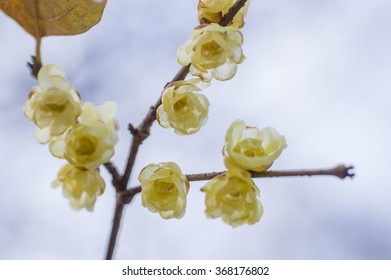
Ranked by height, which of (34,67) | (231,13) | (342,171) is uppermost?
(231,13)

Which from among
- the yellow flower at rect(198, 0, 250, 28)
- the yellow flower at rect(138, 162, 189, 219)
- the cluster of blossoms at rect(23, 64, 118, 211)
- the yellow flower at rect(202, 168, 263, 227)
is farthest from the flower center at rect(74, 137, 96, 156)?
the yellow flower at rect(198, 0, 250, 28)

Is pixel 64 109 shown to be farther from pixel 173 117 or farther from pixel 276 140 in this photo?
pixel 276 140

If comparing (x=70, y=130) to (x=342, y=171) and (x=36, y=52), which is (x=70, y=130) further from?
(x=342, y=171)

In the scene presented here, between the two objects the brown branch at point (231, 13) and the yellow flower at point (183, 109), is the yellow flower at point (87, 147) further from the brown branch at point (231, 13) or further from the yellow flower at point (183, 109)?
Answer: the brown branch at point (231, 13)

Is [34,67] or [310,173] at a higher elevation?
[34,67]

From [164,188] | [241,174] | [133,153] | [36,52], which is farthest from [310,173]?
[36,52]

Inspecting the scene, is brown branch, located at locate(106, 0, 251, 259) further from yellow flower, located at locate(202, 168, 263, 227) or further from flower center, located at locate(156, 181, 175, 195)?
yellow flower, located at locate(202, 168, 263, 227)

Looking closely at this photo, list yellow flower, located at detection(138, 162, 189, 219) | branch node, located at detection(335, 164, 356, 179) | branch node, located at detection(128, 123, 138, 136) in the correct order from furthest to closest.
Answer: branch node, located at detection(128, 123, 138, 136)
yellow flower, located at detection(138, 162, 189, 219)
branch node, located at detection(335, 164, 356, 179)
